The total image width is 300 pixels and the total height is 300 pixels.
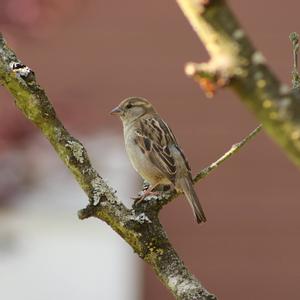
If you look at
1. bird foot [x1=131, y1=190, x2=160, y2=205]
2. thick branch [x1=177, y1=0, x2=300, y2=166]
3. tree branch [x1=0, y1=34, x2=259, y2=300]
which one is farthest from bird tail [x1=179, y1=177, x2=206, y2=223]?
thick branch [x1=177, y1=0, x2=300, y2=166]

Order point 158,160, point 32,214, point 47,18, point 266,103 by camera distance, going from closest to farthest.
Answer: point 266,103, point 158,160, point 47,18, point 32,214

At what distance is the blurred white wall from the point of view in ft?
24.3

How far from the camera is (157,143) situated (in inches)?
191

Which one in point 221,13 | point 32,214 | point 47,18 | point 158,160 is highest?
point 32,214

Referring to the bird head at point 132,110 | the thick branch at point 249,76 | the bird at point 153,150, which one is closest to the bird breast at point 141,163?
the bird at point 153,150

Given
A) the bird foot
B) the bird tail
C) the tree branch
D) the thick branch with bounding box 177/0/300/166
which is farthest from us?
the bird tail

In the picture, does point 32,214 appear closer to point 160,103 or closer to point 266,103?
point 160,103

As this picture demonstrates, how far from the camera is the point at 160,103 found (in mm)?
7750

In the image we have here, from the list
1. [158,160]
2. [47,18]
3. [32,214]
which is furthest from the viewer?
[32,214]

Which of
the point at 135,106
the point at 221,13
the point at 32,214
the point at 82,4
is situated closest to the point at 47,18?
the point at 82,4

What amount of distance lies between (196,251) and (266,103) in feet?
21.4

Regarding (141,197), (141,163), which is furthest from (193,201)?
(141,197)

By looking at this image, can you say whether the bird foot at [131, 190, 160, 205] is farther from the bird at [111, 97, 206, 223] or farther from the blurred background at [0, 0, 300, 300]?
the blurred background at [0, 0, 300, 300]

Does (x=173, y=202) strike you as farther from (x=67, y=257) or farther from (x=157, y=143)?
(x=157, y=143)
